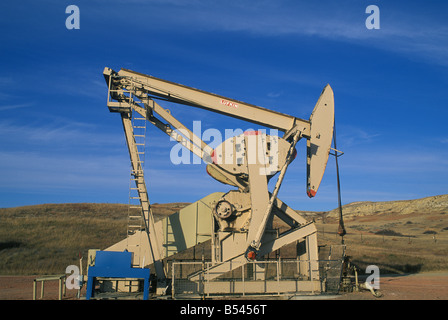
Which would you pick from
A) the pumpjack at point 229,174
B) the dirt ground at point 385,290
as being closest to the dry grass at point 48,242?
the dirt ground at point 385,290

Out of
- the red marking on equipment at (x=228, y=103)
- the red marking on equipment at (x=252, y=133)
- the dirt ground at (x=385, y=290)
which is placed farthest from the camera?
the red marking on equipment at (x=228, y=103)

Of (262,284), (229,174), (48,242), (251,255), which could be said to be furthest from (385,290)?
(48,242)

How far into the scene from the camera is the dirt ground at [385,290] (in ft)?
33.0

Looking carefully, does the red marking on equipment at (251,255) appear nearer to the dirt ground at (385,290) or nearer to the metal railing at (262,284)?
the metal railing at (262,284)

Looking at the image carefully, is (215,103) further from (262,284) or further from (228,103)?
(262,284)

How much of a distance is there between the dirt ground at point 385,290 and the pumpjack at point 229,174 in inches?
69.4

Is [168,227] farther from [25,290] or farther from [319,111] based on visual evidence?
[319,111]

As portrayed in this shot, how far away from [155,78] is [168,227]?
14.1 feet

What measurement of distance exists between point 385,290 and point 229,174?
5639 mm

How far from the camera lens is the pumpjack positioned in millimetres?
10570

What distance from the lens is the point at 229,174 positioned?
11.5m

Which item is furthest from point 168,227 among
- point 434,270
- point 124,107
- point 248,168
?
point 434,270

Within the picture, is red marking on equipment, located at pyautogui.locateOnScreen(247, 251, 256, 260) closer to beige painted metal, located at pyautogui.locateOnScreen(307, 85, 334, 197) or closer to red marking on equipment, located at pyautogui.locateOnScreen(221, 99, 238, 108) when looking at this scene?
beige painted metal, located at pyautogui.locateOnScreen(307, 85, 334, 197)

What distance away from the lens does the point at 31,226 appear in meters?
25.3
